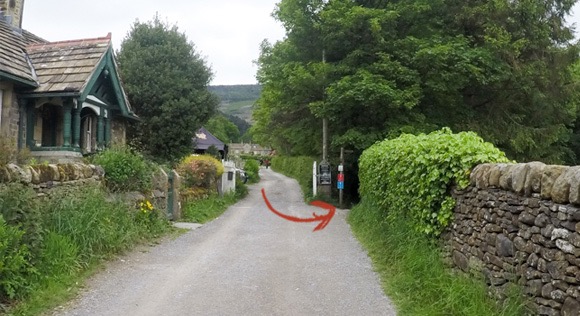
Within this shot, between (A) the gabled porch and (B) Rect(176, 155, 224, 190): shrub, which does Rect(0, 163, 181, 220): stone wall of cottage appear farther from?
(B) Rect(176, 155, 224, 190): shrub

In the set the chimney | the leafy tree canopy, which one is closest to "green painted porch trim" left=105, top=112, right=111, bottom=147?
the chimney

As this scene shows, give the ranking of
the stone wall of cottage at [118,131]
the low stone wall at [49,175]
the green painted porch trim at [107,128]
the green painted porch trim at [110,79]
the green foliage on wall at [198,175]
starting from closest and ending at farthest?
the low stone wall at [49,175] < the green painted porch trim at [110,79] < the green painted porch trim at [107,128] < the green foliage on wall at [198,175] < the stone wall of cottage at [118,131]

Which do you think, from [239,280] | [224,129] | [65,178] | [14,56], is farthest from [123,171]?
[224,129]

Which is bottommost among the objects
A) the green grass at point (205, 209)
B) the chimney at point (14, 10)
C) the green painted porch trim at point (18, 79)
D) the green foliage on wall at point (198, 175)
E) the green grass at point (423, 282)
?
the green grass at point (205, 209)

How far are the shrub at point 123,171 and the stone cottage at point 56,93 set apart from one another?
134 inches

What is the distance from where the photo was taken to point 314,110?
20.2 m

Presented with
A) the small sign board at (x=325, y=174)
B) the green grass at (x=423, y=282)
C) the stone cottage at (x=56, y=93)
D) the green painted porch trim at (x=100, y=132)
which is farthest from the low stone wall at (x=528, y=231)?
the small sign board at (x=325, y=174)

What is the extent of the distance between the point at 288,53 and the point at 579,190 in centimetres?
1966

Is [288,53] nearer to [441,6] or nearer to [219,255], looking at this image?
[441,6]

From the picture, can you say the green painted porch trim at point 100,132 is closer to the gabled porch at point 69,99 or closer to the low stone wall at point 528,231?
the gabled porch at point 69,99

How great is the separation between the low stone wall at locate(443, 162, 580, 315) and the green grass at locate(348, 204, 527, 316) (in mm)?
227

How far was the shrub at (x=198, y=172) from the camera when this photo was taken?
1869 cm

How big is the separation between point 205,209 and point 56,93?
614cm

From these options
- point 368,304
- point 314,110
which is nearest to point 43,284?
point 368,304
